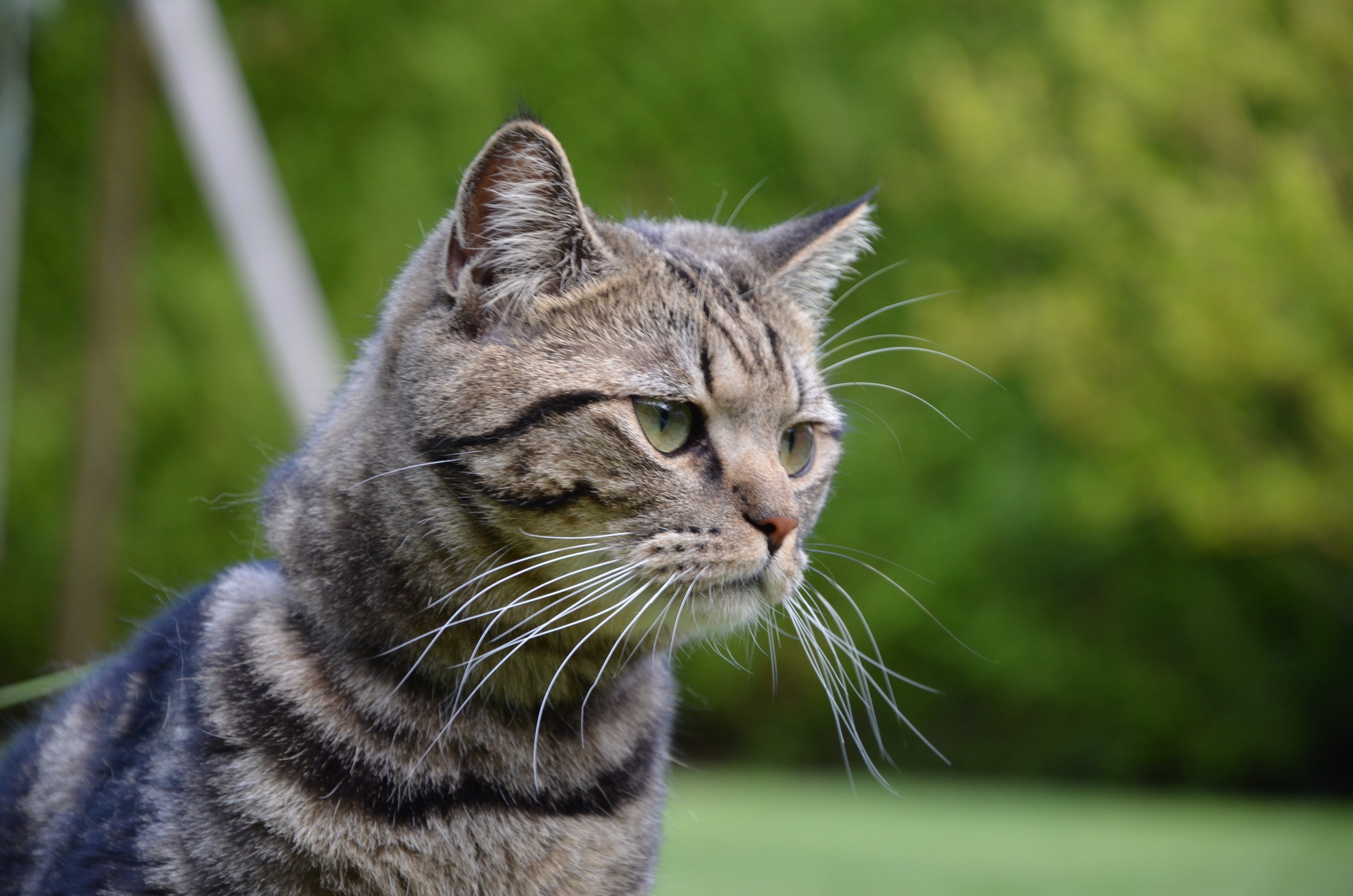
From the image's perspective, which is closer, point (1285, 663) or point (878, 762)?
point (1285, 663)

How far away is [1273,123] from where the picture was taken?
A: 5902mm

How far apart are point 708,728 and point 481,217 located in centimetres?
571

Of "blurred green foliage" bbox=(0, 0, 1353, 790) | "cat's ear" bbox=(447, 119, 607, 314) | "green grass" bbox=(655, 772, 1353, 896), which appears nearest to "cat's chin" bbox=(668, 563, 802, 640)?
"cat's ear" bbox=(447, 119, 607, 314)

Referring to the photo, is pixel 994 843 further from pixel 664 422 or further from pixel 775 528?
pixel 664 422

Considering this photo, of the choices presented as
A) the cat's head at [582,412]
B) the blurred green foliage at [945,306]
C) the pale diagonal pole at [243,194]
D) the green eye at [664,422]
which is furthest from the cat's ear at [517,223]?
the blurred green foliage at [945,306]

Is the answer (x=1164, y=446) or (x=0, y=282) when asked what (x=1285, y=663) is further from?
(x=0, y=282)

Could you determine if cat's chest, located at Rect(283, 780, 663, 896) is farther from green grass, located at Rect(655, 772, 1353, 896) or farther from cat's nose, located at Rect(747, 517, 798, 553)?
green grass, located at Rect(655, 772, 1353, 896)

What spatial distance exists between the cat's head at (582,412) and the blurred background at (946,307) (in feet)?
12.9

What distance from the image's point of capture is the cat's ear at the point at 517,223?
1622mm

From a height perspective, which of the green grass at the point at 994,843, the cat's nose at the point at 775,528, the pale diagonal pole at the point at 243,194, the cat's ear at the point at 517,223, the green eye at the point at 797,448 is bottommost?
the green grass at the point at 994,843

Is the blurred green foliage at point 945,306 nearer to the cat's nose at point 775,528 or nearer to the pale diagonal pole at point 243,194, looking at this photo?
the pale diagonal pole at point 243,194

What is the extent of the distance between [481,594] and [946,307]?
5.07 meters

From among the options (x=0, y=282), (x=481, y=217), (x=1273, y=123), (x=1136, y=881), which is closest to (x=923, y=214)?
(x=1273, y=123)

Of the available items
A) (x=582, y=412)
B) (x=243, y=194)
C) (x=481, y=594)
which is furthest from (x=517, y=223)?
(x=243, y=194)
